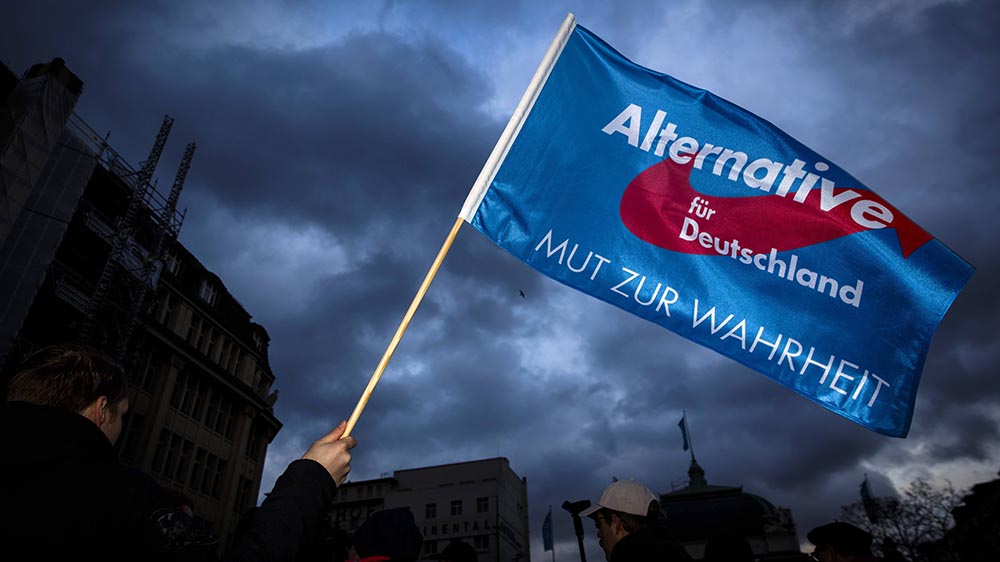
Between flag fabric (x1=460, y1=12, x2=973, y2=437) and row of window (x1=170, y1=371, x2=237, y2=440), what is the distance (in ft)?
108

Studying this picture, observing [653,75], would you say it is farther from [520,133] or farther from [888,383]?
[888,383]

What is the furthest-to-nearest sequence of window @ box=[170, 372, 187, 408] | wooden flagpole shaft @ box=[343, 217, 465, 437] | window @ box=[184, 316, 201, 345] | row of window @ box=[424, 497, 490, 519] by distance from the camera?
row of window @ box=[424, 497, 490, 519] → window @ box=[184, 316, 201, 345] → window @ box=[170, 372, 187, 408] → wooden flagpole shaft @ box=[343, 217, 465, 437]

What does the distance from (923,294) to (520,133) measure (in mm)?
3569

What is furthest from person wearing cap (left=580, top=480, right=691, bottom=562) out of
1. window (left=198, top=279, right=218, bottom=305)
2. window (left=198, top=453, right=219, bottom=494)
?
window (left=198, top=279, right=218, bottom=305)

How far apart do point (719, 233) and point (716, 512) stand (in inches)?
3995

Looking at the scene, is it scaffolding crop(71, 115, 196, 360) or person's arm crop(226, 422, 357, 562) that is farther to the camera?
scaffolding crop(71, 115, 196, 360)

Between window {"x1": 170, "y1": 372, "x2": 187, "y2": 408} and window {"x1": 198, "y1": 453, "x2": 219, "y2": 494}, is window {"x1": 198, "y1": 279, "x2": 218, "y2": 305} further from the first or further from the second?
window {"x1": 198, "y1": 453, "x2": 219, "y2": 494}

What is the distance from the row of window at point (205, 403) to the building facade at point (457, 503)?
4526 centimetres

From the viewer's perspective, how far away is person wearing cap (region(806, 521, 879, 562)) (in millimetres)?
4973

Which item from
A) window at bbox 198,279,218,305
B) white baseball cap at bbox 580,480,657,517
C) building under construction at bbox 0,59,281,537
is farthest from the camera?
window at bbox 198,279,218,305

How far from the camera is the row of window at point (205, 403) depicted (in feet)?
111

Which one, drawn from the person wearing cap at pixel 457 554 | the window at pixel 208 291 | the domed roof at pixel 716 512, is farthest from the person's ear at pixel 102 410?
the domed roof at pixel 716 512

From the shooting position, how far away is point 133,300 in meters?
28.9

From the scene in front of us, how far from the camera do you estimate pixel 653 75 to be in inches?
229
